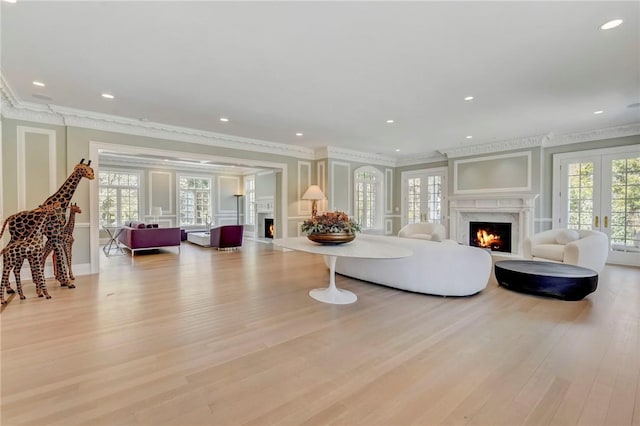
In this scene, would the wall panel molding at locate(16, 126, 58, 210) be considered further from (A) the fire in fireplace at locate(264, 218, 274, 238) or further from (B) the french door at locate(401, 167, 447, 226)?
(B) the french door at locate(401, 167, 447, 226)

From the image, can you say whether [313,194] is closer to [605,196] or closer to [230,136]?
[230,136]

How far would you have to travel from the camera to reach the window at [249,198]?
11.7 m

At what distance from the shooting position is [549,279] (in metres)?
3.65

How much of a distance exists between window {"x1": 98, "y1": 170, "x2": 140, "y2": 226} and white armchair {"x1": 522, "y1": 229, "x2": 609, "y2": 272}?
10.8m

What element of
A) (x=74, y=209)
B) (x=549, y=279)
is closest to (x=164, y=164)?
(x=74, y=209)

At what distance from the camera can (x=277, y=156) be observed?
760 centimetres

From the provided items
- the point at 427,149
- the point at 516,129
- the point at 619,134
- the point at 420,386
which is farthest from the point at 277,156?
the point at 619,134

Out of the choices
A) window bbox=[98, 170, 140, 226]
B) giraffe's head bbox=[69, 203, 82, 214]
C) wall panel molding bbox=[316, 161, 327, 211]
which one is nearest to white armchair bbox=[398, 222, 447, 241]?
wall panel molding bbox=[316, 161, 327, 211]

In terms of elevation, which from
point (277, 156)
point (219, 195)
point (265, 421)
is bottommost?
point (265, 421)

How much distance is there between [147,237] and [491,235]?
8.26m

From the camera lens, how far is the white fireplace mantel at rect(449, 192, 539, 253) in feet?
21.9

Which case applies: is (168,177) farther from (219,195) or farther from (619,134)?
(619,134)

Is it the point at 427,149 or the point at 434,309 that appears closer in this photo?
the point at 434,309

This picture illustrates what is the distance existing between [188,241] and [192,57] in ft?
25.7
